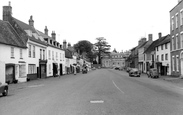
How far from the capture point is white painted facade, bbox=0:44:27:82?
88.9 feet

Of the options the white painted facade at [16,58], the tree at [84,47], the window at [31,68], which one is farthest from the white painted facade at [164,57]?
the tree at [84,47]

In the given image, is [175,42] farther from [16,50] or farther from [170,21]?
[16,50]

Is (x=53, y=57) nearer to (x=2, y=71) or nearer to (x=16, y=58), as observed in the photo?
(x=16, y=58)

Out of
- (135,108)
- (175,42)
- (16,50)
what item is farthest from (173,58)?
(135,108)

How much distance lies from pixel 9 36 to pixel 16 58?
10.5ft

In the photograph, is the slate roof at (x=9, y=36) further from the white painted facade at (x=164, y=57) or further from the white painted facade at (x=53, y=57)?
the white painted facade at (x=164, y=57)

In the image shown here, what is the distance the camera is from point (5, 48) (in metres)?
27.4

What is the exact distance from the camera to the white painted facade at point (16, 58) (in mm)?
27109

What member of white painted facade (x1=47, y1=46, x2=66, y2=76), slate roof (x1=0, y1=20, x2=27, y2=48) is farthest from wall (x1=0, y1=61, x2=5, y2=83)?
white painted facade (x1=47, y1=46, x2=66, y2=76)

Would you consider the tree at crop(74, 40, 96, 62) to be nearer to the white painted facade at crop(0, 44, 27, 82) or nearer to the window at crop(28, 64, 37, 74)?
the window at crop(28, 64, 37, 74)

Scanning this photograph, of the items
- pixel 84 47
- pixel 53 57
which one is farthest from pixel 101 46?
pixel 53 57

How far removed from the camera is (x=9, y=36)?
30.0 metres

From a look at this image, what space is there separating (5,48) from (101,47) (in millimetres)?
107631

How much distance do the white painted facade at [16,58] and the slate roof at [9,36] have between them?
2.00 feet
